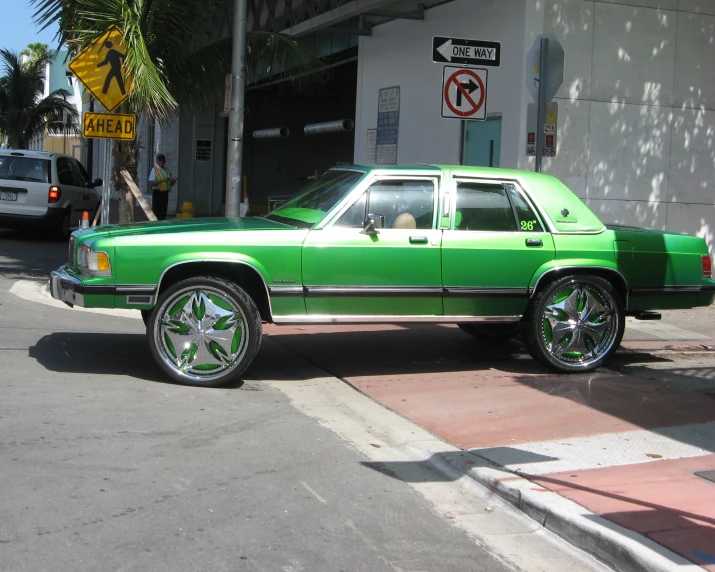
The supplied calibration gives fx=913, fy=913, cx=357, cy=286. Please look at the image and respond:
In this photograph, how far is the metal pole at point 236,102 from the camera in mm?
12250

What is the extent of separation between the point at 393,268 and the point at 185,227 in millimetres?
1737

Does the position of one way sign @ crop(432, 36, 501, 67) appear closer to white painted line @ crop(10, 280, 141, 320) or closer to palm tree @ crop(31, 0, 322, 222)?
palm tree @ crop(31, 0, 322, 222)

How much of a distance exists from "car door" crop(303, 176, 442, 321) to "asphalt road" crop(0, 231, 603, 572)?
0.79m

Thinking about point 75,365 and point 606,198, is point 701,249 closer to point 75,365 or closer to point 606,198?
point 606,198

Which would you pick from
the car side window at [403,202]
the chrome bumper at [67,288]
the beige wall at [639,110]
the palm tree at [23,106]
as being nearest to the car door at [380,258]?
the car side window at [403,202]

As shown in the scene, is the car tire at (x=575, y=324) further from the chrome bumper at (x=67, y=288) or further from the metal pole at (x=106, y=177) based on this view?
the metal pole at (x=106, y=177)

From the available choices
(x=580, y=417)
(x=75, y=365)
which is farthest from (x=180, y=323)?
(x=580, y=417)

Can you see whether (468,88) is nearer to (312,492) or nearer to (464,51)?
Result: (464,51)

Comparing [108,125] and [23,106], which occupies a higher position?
[23,106]

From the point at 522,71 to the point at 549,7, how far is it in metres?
0.95

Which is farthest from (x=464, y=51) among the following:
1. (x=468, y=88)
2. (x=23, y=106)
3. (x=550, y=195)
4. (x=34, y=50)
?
(x=34, y=50)

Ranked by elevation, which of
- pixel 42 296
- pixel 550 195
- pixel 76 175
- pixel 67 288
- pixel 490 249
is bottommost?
pixel 42 296

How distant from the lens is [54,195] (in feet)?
59.4

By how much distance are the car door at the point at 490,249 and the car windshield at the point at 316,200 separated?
37.5 inches
